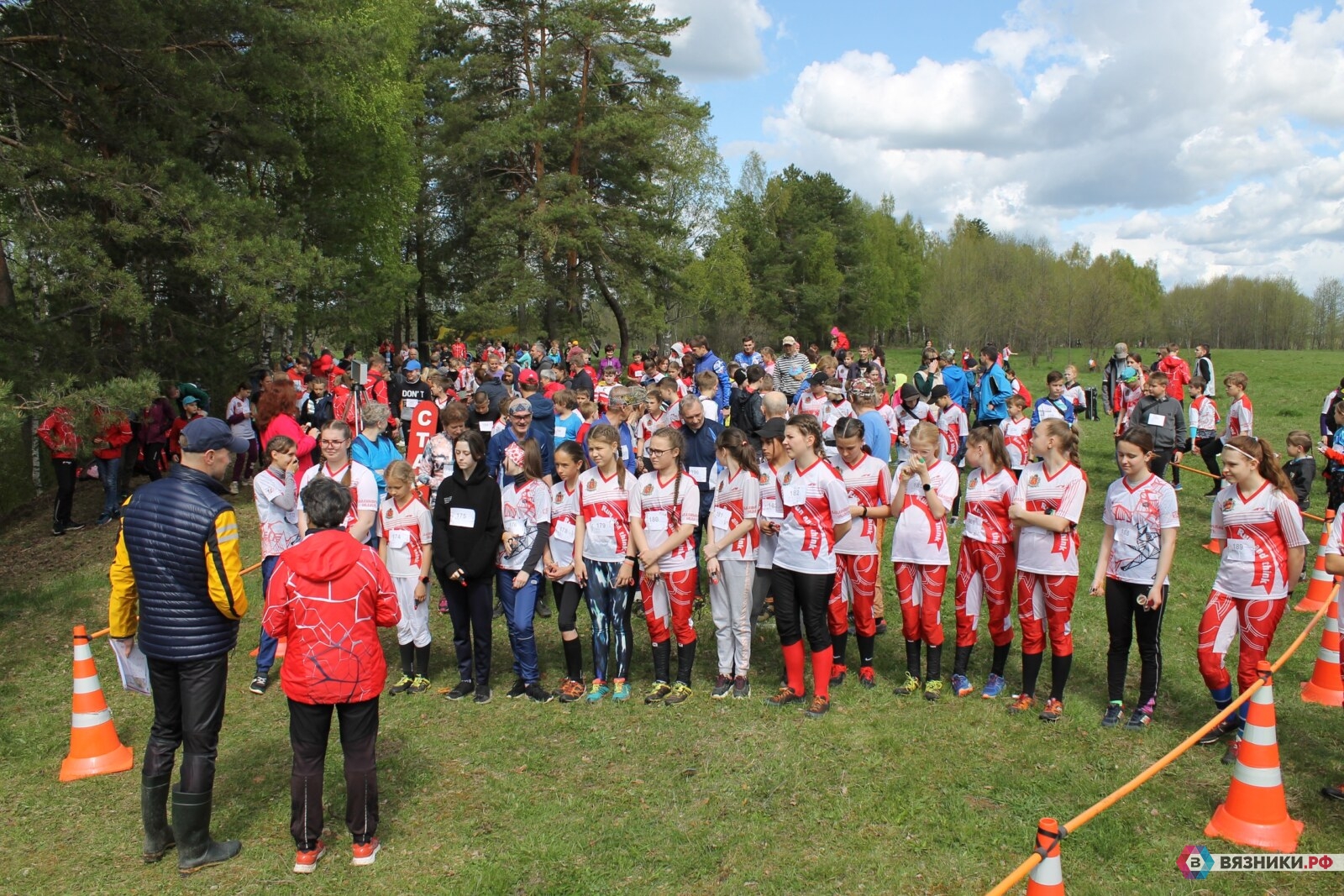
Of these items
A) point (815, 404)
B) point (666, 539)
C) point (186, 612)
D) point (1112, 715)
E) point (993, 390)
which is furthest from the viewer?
point (993, 390)

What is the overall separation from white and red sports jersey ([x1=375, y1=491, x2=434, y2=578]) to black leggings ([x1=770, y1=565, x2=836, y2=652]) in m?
2.51

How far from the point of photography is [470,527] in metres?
5.92

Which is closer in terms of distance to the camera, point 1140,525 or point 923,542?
point 1140,525

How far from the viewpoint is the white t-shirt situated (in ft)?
21.4

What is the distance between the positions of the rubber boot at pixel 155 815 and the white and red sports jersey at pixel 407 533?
2.13 meters

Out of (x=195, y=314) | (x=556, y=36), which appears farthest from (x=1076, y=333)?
(x=195, y=314)

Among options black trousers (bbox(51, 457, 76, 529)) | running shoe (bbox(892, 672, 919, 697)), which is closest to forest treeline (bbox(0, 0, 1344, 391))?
black trousers (bbox(51, 457, 76, 529))

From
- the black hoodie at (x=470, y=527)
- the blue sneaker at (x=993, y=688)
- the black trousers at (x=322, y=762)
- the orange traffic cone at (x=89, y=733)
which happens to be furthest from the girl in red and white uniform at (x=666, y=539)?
the orange traffic cone at (x=89, y=733)

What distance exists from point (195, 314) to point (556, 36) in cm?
1990

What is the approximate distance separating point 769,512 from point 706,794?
1.83 m

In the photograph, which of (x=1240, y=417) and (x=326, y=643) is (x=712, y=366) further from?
(x=326, y=643)

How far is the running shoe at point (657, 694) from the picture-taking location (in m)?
6.06

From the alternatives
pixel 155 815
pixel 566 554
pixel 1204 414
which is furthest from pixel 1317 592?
pixel 155 815

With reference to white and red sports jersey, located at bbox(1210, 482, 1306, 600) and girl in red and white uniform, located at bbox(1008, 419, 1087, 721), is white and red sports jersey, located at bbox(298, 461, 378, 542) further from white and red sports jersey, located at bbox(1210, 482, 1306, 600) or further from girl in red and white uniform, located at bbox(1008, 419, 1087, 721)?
white and red sports jersey, located at bbox(1210, 482, 1306, 600)
